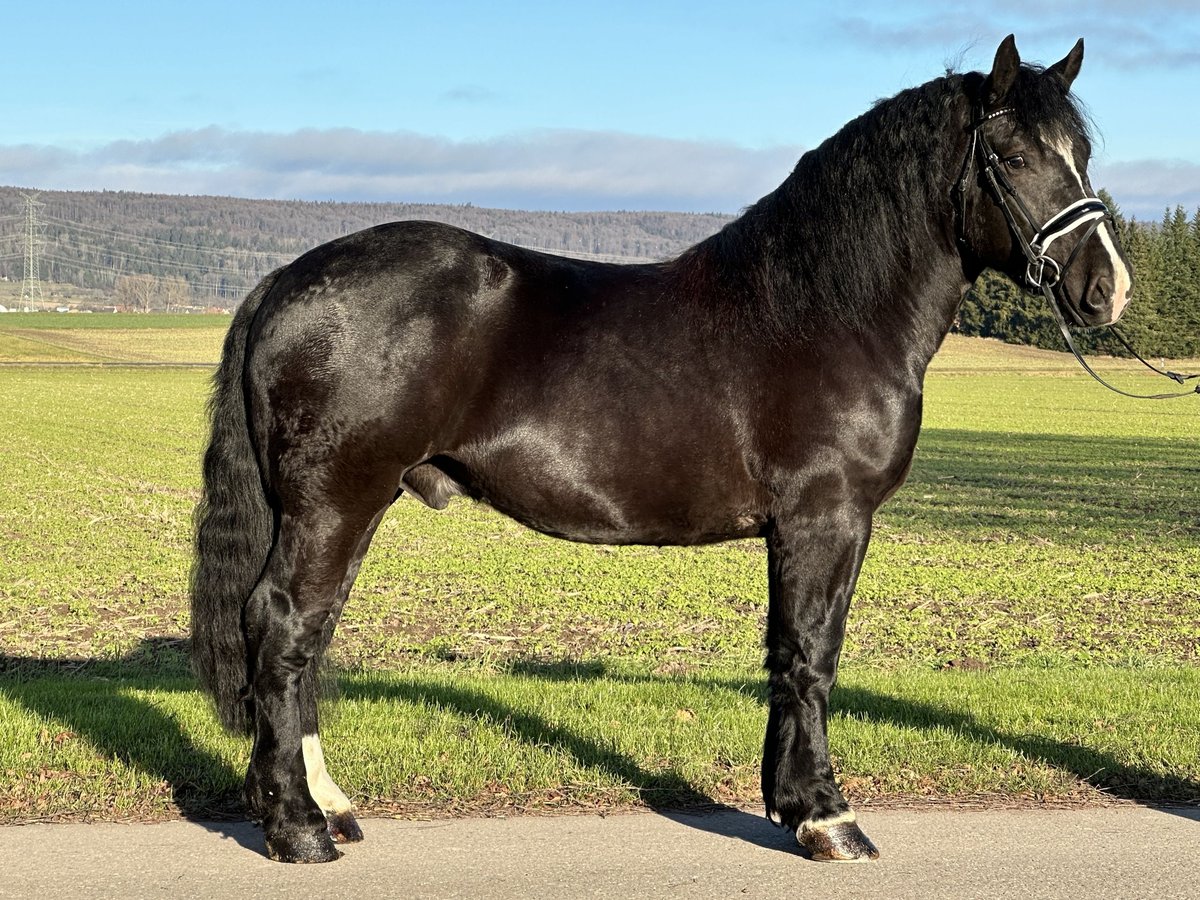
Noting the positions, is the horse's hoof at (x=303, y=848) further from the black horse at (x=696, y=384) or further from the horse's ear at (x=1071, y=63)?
the horse's ear at (x=1071, y=63)

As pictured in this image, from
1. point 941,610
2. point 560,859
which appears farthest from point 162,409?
point 560,859

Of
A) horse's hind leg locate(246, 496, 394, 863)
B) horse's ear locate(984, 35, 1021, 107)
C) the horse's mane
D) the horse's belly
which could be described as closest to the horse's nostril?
the horse's mane

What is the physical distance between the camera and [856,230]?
15.7 feet

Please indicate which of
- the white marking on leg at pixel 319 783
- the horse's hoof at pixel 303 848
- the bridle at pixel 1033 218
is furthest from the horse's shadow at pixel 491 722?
the bridle at pixel 1033 218

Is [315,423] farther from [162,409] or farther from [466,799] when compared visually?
[162,409]

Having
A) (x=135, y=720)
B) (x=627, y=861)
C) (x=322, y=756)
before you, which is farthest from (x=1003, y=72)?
(x=135, y=720)

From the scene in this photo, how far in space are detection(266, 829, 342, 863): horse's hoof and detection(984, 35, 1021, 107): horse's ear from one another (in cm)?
367

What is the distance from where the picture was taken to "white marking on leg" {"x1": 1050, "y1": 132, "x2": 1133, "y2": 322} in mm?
4473

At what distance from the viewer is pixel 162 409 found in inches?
1460

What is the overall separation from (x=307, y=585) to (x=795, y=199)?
7.94 feet

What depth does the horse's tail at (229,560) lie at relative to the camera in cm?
488

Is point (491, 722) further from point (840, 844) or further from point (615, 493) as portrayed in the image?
point (840, 844)

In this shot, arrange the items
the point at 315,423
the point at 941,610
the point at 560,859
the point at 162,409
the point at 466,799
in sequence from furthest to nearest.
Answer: the point at 162,409, the point at 941,610, the point at 466,799, the point at 315,423, the point at 560,859

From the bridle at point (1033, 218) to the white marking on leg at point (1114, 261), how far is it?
5 cm
